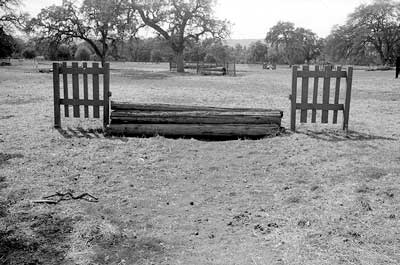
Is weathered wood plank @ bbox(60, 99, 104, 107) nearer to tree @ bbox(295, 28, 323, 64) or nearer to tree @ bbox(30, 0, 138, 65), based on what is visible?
tree @ bbox(30, 0, 138, 65)

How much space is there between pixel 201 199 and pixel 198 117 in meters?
3.52

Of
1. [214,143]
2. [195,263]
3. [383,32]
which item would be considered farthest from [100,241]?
[383,32]

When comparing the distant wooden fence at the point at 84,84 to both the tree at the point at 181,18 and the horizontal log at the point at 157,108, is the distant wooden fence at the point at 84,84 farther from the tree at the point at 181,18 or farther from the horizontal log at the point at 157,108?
the tree at the point at 181,18

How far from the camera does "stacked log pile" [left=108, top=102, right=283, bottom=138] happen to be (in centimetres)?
780

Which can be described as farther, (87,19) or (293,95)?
Answer: (87,19)

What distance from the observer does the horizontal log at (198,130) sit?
7777 millimetres

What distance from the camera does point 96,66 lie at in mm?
8242

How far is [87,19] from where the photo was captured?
41.9 meters

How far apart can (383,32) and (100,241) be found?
226 feet

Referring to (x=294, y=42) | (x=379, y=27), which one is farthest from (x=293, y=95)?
(x=294, y=42)

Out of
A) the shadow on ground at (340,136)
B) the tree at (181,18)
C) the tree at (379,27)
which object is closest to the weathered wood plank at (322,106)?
the shadow on ground at (340,136)

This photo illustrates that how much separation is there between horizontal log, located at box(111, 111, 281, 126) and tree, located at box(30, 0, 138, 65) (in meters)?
32.5

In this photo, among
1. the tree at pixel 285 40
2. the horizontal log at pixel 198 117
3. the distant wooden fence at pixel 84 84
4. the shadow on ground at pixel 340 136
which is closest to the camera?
the shadow on ground at pixel 340 136

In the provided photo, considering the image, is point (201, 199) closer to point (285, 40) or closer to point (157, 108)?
point (157, 108)
